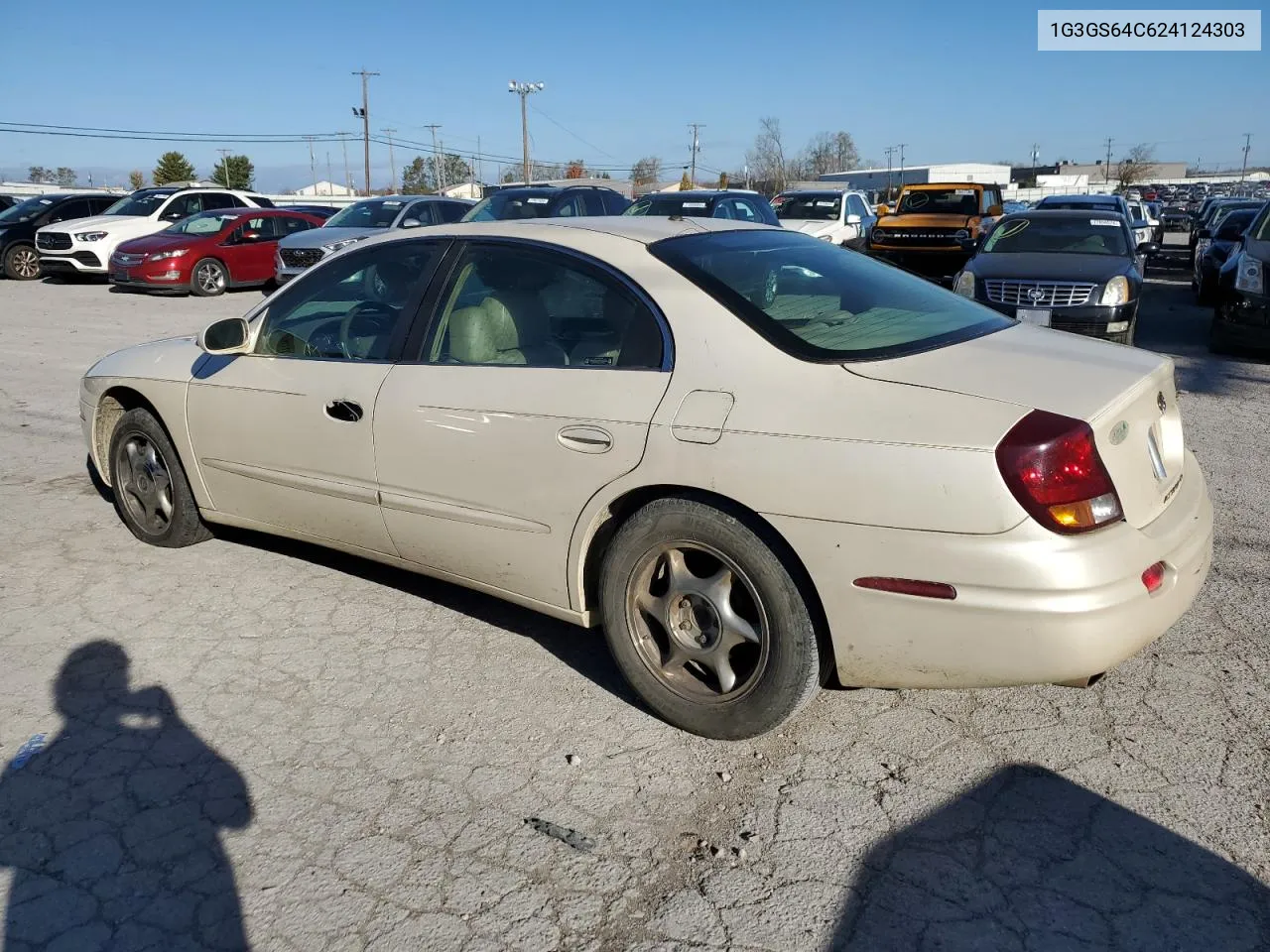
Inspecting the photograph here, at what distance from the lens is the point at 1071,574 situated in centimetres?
258

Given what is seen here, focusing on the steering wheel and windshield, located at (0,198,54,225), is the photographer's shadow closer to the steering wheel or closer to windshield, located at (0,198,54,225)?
the steering wheel

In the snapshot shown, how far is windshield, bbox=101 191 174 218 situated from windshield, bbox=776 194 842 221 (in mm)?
12411

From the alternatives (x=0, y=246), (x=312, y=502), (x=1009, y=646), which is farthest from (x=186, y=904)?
(x=0, y=246)

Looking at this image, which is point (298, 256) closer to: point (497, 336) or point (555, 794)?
point (497, 336)

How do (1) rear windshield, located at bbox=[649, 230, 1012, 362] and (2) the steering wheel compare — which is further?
(2) the steering wheel

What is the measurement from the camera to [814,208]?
62.4 feet

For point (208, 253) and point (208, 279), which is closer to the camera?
point (208, 253)

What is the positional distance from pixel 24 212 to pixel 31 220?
677mm

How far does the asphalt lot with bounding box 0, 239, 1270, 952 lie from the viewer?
2.45 m

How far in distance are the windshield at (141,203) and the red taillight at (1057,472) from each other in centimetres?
2107

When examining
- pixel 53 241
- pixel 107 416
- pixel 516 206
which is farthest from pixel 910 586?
pixel 53 241

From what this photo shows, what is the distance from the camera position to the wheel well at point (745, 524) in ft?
9.58

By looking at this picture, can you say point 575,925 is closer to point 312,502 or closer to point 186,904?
point 186,904

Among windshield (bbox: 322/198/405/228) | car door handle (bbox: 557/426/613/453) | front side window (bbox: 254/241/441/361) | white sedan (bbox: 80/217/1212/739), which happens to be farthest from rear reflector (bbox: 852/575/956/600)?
windshield (bbox: 322/198/405/228)
